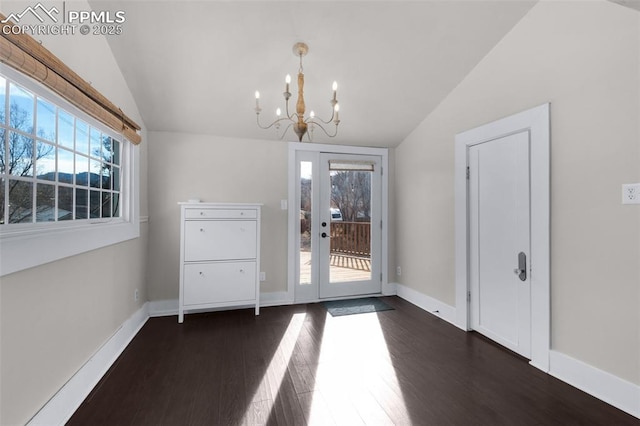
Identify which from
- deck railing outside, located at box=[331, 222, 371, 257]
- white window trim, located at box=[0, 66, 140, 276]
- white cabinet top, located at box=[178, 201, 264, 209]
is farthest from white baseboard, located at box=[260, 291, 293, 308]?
white window trim, located at box=[0, 66, 140, 276]

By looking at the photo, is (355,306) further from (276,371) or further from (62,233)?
(62,233)

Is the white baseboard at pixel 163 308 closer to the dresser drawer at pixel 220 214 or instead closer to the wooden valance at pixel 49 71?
the dresser drawer at pixel 220 214

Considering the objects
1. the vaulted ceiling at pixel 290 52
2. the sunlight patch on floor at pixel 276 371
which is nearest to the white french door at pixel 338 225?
the vaulted ceiling at pixel 290 52

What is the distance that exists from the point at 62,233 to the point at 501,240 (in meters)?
3.11

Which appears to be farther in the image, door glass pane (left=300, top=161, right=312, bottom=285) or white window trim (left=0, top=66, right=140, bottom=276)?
door glass pane (left=300, top=161, right=312, bottom=285)

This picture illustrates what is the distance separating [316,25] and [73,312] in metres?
2.47

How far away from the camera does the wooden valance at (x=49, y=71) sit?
1.11 meters

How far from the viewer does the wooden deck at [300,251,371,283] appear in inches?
146

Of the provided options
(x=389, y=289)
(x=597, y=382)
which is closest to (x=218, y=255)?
(x=389, y=289)

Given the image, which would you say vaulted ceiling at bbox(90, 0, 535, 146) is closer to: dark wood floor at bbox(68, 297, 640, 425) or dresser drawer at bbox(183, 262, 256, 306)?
dresser drawer at bbox(183, 262, 256, 306)

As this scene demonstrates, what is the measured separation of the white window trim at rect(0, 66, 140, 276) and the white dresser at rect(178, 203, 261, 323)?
1.60ft

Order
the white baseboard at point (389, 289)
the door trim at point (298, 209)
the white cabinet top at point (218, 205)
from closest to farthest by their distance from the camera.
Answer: the white cabinet top at point (218, 205) → the door trim at point (298, 209) → the white baseboard at point (389, 289)

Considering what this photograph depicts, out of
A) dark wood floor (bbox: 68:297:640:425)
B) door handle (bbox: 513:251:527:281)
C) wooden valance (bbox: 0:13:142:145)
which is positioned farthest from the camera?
door handle (bbox: 513:251:527:281)

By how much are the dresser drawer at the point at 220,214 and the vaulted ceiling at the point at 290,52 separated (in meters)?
0.97
